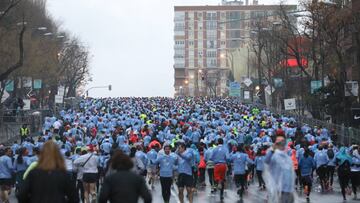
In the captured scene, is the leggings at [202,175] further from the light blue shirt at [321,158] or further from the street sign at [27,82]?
the street sign at [27,82]

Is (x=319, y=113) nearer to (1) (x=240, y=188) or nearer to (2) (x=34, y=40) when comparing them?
(2) (x=34, y=40)

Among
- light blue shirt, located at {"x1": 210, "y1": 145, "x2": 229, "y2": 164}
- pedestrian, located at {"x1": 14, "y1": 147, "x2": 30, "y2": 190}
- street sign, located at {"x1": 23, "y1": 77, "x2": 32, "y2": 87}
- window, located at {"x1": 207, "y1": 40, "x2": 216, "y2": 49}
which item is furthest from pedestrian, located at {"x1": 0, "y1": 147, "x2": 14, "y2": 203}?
window, located at {"x1": 207, "y1": 40, "x2": 216, "y2": 49}

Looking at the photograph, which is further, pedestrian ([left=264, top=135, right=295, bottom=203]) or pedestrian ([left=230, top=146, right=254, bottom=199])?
pedestrian ([left=230, top=146, right=254, bottom=199])

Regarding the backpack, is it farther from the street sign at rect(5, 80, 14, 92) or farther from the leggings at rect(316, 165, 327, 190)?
the street sign at rect(5, 80, 14, 92)

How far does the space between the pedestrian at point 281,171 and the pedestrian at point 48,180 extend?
3.70 metres

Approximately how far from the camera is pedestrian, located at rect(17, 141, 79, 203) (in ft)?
28.4

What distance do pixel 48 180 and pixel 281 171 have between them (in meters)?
3.97

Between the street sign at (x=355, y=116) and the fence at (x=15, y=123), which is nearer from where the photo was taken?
the street sign at (x=355, y=116)

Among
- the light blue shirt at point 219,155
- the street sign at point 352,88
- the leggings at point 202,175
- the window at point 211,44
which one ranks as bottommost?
the leggings at point 202,175

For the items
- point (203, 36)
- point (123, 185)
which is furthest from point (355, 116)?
point (203, 36)

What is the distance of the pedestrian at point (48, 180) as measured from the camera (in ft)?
28.4

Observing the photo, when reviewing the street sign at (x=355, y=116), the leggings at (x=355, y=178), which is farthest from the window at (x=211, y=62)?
the leggings at (x=355, y=178)

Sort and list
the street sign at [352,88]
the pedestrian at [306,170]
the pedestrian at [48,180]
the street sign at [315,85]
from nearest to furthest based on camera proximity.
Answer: the pedestrian at [48,180] → the pedestrian at [306,170] → the street sign at [352,88] → the street sign at [315,85]

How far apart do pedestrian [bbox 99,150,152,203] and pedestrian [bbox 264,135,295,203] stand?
9.94 ft
